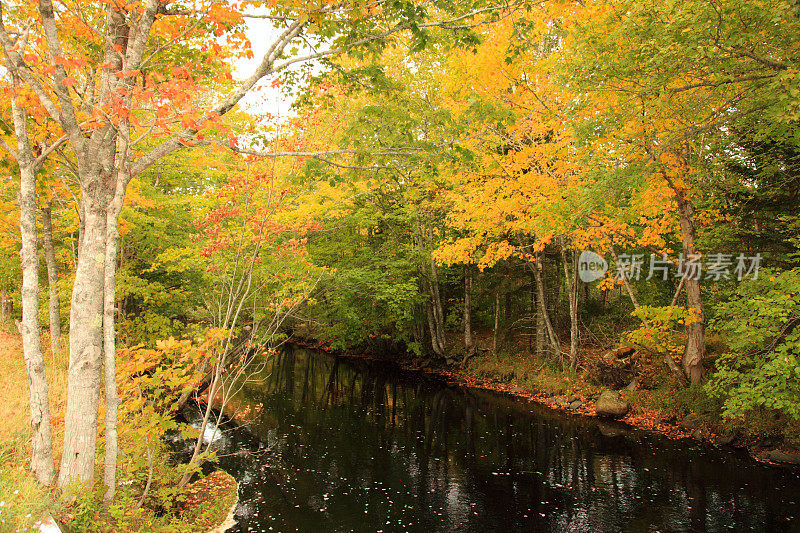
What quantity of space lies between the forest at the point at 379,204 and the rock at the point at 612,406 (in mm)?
101

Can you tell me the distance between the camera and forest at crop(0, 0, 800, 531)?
492cm

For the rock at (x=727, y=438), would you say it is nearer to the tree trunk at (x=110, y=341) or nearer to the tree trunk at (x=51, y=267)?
the tree trunk at (x=110, y=341)

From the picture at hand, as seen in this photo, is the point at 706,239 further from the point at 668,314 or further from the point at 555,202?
the point at 555,202

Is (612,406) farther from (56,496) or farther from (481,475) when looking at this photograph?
(56,496)

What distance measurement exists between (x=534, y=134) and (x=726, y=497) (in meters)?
9.25

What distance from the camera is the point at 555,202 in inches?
427

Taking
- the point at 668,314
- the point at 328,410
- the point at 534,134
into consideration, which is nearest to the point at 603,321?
the point at 668,314

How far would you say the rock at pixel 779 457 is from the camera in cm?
909

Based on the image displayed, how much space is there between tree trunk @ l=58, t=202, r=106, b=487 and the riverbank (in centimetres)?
1152

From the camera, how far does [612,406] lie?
12.4 m

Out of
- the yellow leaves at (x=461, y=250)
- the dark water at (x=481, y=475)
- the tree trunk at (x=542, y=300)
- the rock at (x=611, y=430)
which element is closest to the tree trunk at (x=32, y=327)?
the dark water at (x=481, y=475)

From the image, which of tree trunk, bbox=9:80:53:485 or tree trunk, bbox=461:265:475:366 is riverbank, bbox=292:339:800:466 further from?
tree trunk, bbox=9:80:53:485

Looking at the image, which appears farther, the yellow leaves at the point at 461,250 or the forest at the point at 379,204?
the yellow leaves at the point at 461,250

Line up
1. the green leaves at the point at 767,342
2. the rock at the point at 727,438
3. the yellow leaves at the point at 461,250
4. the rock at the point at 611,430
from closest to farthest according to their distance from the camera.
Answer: the green leaves at the point at 767,342 < the rock at the point at 727,438 < the rock at the point at 611,430 < the yellow leaves at the point at 461,250
